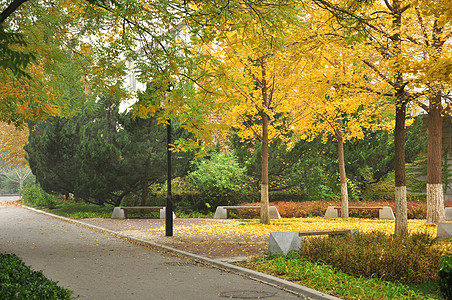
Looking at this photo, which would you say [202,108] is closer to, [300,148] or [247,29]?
[247,29]

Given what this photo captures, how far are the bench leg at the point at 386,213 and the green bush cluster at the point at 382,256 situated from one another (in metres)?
11.9

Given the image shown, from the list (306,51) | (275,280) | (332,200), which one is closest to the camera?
(275,280)

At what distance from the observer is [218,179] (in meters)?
24.6

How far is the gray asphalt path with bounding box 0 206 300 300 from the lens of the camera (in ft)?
24.6

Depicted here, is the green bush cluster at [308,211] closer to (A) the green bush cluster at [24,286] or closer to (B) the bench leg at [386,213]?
(B) the bench leg at [386,213]

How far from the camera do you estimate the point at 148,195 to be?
2548 cm

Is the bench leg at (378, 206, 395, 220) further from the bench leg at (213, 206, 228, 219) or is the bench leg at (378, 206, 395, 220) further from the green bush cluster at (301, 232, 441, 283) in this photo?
the green bush cluster at (301, 232, 441, 283)

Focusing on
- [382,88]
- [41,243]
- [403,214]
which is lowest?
[41,243]

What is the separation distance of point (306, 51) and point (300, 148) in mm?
14195

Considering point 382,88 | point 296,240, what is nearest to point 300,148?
point 382,88

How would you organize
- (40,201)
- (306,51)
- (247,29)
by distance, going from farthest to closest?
(40,201)
(306,51)
(247,29)

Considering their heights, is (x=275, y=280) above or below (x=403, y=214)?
below

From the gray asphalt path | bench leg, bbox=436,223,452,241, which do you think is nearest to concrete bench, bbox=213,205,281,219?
the gray asphalt path

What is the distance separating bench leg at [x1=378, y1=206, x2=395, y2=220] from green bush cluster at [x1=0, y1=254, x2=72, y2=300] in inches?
704
